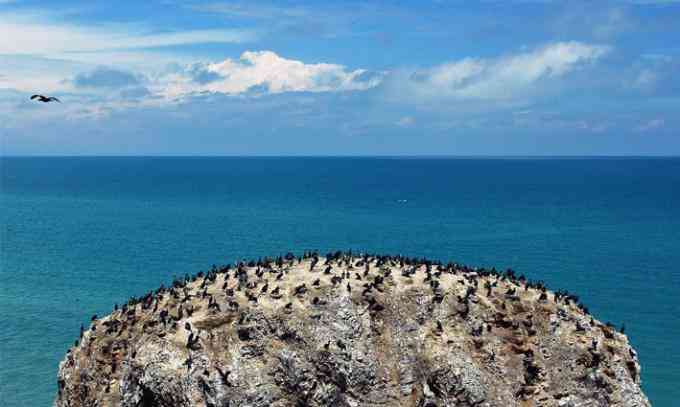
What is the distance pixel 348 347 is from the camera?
4975 centimetres

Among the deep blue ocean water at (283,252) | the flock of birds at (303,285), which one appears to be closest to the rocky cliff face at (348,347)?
the flock of birds at (303,285)

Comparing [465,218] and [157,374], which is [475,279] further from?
[465,218]

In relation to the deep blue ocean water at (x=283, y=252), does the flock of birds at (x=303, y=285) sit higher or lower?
higher

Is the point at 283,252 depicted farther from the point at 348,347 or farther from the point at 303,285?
the point at 348,347

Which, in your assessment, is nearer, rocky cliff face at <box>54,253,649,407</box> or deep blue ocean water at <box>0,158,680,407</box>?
rocky cliff face at <box>54,253,649,407</box>

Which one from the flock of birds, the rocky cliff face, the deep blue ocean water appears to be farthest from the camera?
the deep blue ocean water

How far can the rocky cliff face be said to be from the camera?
47.5 meters

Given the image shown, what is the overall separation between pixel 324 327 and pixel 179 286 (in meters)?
14.0

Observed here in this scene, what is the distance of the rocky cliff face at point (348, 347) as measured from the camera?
47500 millimetres

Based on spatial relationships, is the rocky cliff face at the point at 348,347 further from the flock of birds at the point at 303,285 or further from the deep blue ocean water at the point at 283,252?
the deep blue ocean water at the point at 283,252

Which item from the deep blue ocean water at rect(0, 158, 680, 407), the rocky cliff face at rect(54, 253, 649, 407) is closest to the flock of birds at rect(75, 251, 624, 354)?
the rocky cliff face at rect(54, 253, 649, 407)

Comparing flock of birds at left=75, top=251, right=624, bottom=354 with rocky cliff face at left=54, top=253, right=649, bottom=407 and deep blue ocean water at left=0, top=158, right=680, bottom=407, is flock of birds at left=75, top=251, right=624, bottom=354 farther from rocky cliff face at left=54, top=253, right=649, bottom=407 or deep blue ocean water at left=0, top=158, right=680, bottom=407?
deep blue ocean water at left=0, top=158, right=680, bottom=407

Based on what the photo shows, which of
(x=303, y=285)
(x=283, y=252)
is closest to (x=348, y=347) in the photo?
(x=303, y=285)

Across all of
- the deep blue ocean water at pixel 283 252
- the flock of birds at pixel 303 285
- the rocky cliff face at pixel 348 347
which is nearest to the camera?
the rocky cliff face at pixel 348 347
